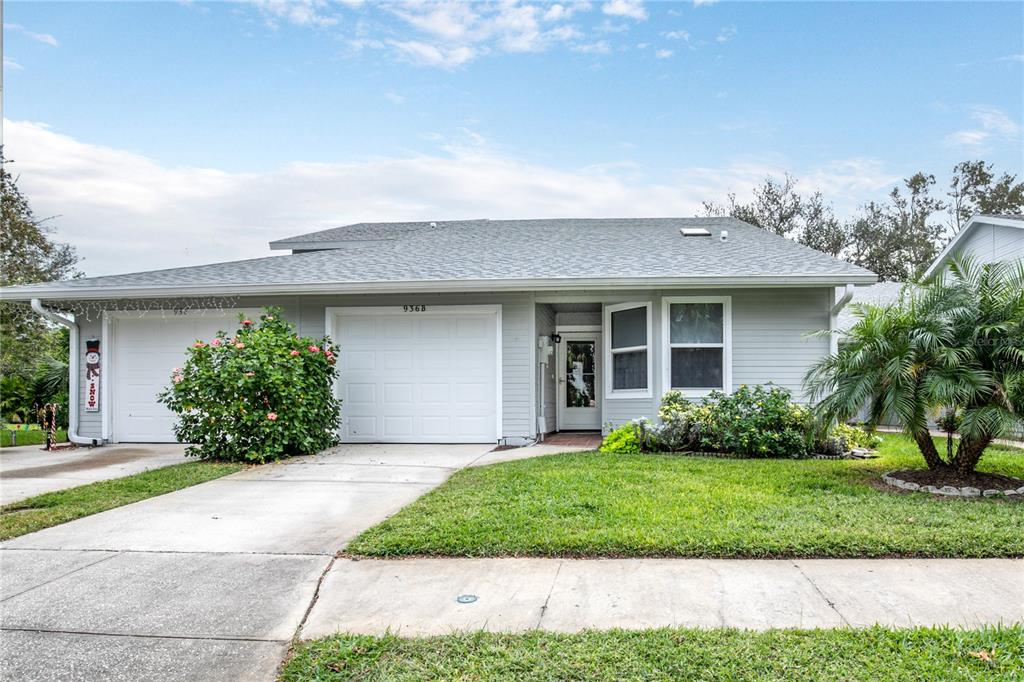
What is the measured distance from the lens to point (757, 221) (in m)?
29.6

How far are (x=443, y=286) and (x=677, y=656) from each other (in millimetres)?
7340

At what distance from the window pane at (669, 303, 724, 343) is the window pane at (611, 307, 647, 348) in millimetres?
468

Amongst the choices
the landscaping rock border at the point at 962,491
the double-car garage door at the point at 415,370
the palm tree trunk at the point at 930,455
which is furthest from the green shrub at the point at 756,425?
the double-car garage door at the point at 415,370

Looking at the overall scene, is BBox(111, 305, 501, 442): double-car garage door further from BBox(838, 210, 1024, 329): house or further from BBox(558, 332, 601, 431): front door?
BBox(838, 210, 1024, 329): house

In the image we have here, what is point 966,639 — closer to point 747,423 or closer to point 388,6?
point 747,423

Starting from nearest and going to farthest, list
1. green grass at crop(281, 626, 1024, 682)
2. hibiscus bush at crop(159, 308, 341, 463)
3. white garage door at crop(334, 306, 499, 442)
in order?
green grass at crop(281, 626, 1024, 682)
hibiscus bush at crop(159, 308, 341, 463)
white garage door at crop(334, 306, 499, 442)

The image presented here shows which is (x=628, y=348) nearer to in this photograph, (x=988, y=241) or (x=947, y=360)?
(x=947, y=360)

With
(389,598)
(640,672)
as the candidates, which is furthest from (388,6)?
(640,672)

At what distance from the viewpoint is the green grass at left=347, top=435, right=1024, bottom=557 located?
4.40 m

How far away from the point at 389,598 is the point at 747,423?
6.22 m

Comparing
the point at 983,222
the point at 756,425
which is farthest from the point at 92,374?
the point at 983,222

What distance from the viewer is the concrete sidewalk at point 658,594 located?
3338mm

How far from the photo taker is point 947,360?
233 inches

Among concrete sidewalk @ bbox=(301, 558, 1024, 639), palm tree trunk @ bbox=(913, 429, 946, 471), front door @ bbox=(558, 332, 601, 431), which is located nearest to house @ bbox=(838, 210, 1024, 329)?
front door @ bbox=(558, 332, 601, 431)
